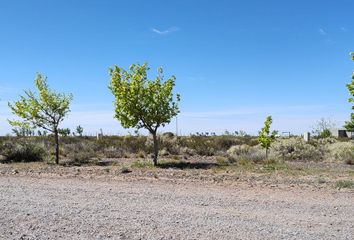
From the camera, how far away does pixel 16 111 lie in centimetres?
2183

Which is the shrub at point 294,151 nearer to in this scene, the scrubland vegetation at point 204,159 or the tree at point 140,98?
the scrubland vegetation at point 204,159

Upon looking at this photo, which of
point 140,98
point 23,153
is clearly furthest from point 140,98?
point 23,153

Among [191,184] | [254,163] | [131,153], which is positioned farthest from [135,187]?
[131,153]

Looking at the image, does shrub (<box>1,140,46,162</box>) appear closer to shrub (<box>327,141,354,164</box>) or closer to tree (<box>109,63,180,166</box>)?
tree (<box>109,63,180,166</box>)

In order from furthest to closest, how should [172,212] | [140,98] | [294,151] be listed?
[294,151] < [140,98] < [172,212]

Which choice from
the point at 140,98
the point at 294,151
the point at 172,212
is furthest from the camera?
the point at 294,151

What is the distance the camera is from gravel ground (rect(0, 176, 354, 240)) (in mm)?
7203

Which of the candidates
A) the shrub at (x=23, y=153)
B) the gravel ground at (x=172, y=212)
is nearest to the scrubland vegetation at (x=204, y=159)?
the shrub at (x=23, y=153)

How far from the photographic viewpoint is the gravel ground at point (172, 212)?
7203 millimetres

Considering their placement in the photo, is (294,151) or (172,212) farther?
(294,151)

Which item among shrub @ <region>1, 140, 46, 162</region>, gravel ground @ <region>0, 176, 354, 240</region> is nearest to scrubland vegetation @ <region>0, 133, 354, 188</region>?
shrub @ <region>1, 140, 46, 162</region>

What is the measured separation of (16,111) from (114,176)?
8.92 metres

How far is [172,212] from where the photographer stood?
8648mm

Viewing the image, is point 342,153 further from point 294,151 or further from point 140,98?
point 140,98
